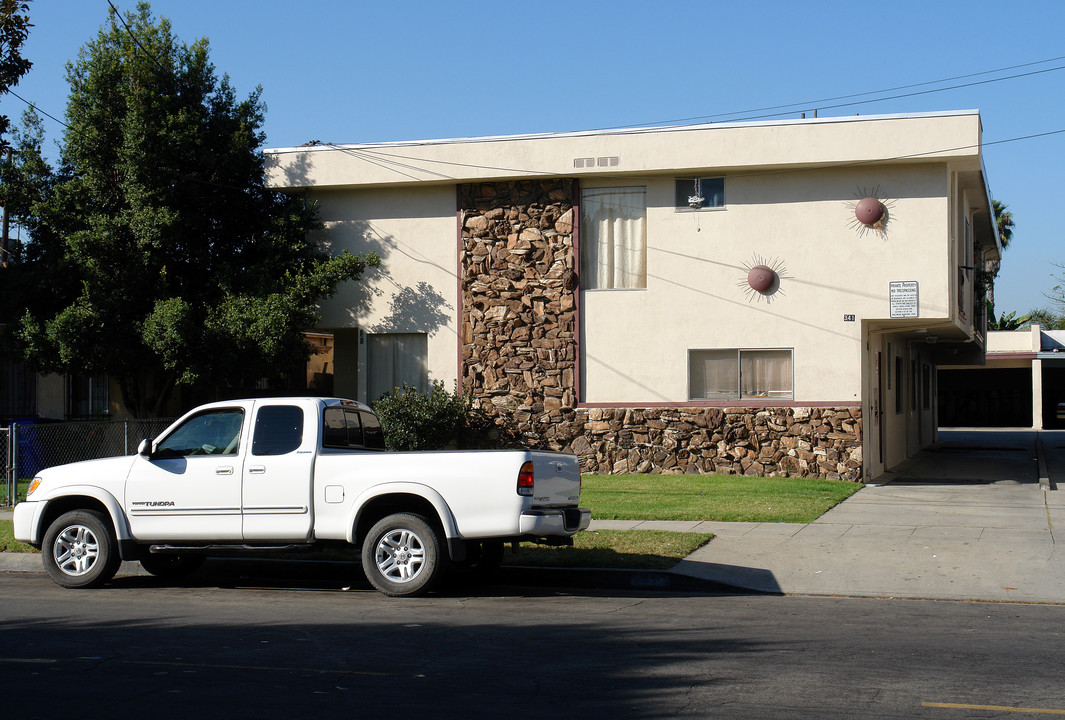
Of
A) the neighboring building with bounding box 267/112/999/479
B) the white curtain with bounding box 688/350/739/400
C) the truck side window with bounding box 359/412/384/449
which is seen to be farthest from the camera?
the white curtain with bounding box 688/350/739/400

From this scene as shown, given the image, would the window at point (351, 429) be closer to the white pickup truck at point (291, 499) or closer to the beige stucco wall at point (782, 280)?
the white pickup truck at point (291, 499)

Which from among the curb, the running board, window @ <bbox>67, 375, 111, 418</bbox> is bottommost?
the curb

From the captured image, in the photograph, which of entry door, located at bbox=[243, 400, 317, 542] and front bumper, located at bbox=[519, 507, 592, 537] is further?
entry door, located at bbox=[243, 400, 317, 542]

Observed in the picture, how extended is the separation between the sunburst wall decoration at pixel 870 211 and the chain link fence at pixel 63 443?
42.9 feet

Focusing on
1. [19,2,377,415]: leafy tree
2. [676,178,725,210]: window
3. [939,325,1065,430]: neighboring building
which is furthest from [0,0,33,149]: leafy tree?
[939,325,1065,430]: neighboring building

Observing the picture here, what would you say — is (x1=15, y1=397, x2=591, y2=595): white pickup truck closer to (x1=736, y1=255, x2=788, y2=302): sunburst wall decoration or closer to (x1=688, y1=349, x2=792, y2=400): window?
(x1=688, y1=349, x2=792, y2=400): window

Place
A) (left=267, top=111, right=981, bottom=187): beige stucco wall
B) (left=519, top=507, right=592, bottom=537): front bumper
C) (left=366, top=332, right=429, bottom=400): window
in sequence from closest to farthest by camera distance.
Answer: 1. (left=519, top=507, right=592, bottom=537): front bumper
2. (left=267, top=111, right=981, bottom=187): beige stucco wall
3. (left=366, top=332, right=429, bottom=400): window

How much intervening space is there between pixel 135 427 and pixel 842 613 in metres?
13.4

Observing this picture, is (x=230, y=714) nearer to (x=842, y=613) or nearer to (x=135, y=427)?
(x=842, y=613)

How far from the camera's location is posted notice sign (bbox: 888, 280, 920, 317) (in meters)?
19.5

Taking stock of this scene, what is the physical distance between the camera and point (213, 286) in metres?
21.4

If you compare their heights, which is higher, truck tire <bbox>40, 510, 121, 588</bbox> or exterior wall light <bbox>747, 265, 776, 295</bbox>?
exterior wall light <bbox>747, 265, 776, 295</bbox>

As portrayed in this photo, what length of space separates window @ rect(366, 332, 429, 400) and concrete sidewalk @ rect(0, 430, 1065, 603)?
27.1 ft

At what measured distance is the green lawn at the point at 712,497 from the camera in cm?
1496
